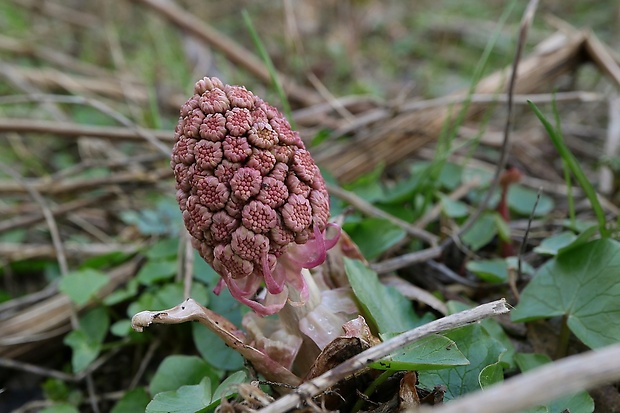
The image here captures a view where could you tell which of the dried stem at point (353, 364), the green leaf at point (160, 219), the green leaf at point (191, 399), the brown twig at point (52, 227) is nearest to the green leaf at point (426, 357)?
the dried stem at point (353, 364)

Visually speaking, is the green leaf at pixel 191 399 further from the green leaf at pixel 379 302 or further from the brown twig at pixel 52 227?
the brown twig at pixel 52 227

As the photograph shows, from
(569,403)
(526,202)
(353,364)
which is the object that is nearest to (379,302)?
(353,364)

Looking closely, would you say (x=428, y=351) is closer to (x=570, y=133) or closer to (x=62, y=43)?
(x=570, y=133)

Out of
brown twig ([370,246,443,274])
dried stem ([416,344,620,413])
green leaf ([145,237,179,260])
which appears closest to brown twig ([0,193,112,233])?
green leaf ([145,237,179,260])

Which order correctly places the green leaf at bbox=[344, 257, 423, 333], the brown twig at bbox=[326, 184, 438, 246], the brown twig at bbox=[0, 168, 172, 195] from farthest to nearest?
the brown twig at bbox=[0, 168, 172, 195] < the brown twig at bbox=[326, 184, 438, 246] < the green leaf at bbox=[344, 257, 423, 333]

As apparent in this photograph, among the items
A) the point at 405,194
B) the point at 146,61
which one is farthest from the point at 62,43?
the point at 405,194

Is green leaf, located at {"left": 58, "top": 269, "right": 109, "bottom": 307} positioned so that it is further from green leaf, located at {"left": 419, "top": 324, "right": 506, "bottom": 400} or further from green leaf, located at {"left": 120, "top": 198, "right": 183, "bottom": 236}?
green leaf, located at {"left": 419, "top": 324, "right": 506, "bottom": 400}
